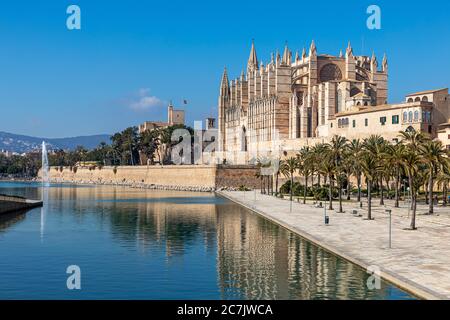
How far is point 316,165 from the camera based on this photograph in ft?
216

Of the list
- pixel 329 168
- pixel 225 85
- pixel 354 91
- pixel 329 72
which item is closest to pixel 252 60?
pixel 225 85

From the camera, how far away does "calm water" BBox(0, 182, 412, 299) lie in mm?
21203

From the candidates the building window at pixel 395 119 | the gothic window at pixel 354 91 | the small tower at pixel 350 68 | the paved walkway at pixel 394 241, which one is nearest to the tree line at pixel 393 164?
the paved walkway at pixel 394 241

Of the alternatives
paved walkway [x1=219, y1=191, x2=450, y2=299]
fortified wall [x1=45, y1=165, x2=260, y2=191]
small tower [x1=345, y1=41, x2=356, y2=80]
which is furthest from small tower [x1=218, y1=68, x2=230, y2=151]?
paved walkway [x1=219, y1=191, x2=450, y2=299]

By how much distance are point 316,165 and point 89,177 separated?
96915mm

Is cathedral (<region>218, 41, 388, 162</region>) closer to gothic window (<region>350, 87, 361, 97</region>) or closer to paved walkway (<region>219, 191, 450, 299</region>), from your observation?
gothic window (<region>350, 87, 361, 97</region>)

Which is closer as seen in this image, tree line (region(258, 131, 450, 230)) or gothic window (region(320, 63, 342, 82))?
tree line (region(258, 131, 450, 230))

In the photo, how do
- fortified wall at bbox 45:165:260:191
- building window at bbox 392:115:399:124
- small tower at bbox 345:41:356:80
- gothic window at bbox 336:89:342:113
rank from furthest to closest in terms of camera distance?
1. small tower at bbox 345:41:356:80
2. fortified wall at bbox 45:165:260:191
3. gothic window at bbox 336:89:342:113
4. building window at bbox 392:115:399:124

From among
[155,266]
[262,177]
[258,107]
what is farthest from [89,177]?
[155,266]

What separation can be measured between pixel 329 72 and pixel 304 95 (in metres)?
7.48

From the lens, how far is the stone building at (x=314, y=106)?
245ft

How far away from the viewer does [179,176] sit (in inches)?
4299

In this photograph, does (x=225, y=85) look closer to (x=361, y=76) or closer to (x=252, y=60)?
(x=252, y=60)
